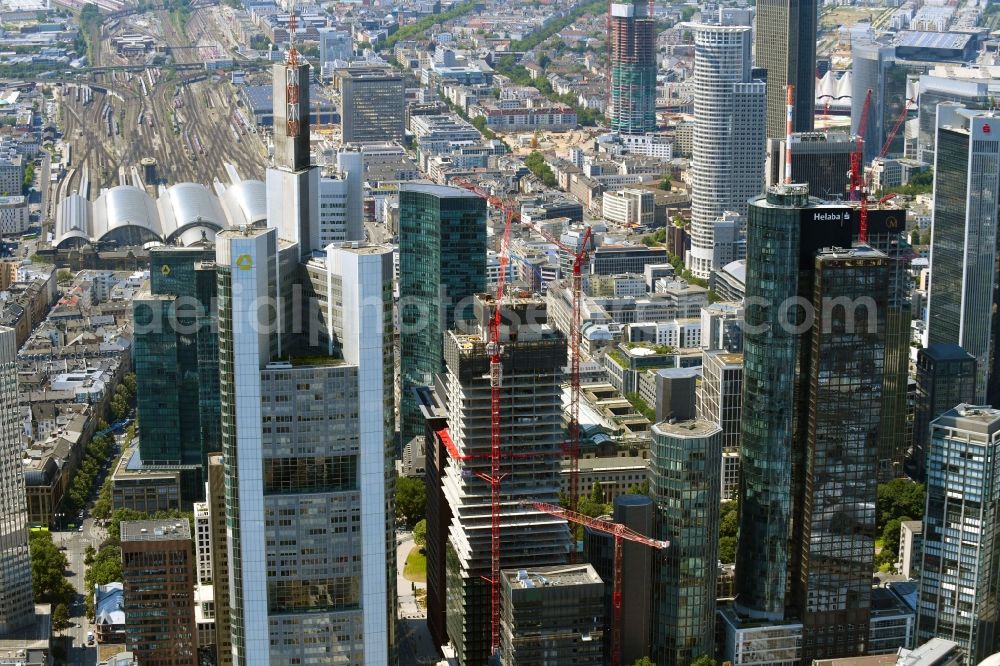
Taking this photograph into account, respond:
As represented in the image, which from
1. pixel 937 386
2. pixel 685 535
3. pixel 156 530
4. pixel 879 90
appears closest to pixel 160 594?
pixel 156 530

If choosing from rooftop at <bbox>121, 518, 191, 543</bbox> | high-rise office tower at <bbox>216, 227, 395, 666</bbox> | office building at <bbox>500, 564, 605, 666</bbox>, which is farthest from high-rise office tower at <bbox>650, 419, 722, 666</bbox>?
rooftop at <bbox>121, 518, 191, 543</bbox>

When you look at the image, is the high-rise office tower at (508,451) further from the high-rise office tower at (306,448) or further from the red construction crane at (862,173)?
the red construction crane at (862,173)

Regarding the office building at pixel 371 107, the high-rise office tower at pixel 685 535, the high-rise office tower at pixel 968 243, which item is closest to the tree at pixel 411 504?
the high-rise office tower at pixel 685 535

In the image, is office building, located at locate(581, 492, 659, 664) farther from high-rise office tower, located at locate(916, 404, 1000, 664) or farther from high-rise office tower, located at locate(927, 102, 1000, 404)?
high-rise office tower, located at locate(927, 102, 1000, 404)

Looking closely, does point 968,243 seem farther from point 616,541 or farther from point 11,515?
point 11,515

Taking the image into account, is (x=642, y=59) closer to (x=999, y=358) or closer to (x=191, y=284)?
(x=999, y=358)

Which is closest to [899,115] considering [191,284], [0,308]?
[0,308]

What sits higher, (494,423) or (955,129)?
(955,129)
